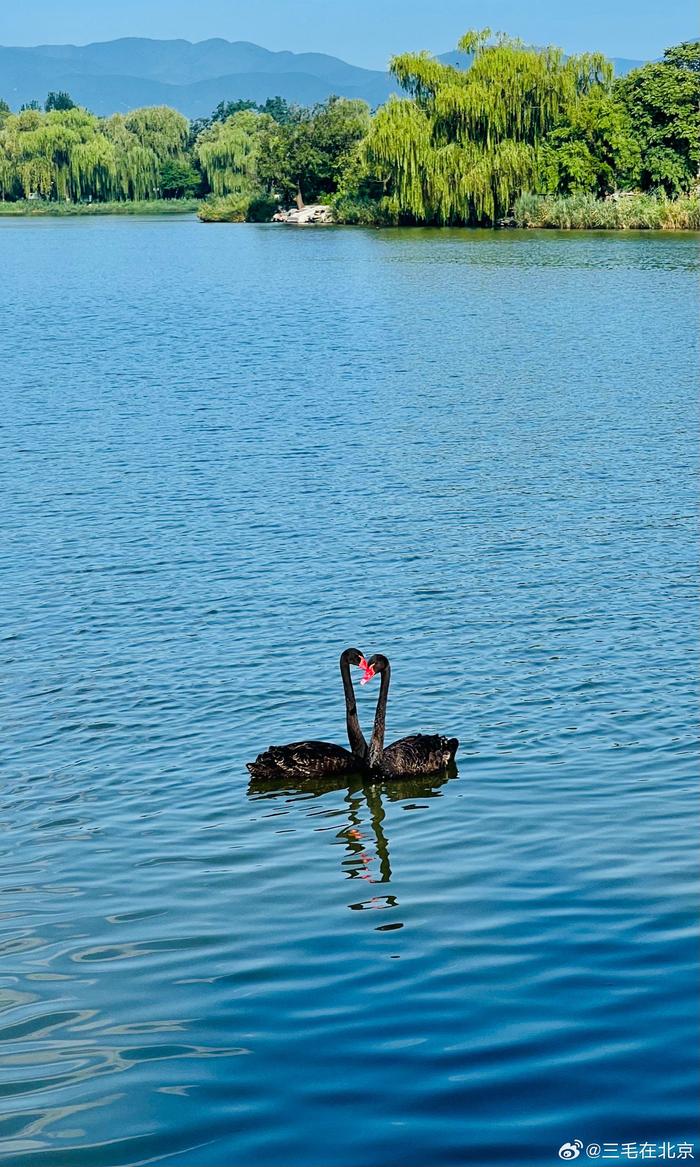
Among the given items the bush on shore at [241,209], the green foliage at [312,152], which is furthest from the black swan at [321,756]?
the bush on shore at [241,209]

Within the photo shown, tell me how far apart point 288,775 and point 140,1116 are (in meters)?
5.07

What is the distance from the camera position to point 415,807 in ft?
35.7

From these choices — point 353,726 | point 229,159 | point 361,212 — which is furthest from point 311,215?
point 353,726

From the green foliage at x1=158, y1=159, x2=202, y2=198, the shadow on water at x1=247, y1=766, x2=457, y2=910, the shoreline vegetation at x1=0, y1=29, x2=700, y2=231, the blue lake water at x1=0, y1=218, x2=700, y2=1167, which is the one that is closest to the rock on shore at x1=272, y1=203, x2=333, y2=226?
the shoreline vegetation at x1=0, y1=29, x2=700, y2=231

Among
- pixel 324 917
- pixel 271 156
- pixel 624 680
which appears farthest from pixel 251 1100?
pixel 271 156

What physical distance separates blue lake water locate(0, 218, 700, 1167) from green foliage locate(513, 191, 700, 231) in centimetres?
4751

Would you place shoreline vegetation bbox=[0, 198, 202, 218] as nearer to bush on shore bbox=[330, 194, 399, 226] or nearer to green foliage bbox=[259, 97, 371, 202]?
green foliage bbox=[259, 97, 371, 202]

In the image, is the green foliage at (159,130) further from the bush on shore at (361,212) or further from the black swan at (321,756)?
the black swan at (321,756)

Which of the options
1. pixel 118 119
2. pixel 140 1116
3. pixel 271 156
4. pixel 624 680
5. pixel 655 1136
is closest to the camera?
pixel 655 1136

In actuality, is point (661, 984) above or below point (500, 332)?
below

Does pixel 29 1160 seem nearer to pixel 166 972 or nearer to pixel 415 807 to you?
pixel 166 972

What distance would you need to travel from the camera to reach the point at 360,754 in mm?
11492

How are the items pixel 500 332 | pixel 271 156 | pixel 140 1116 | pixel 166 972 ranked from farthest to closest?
1. pixel 271 156
2. pixel 500 332
3. pixel 166 972
4. pixel 140 1116

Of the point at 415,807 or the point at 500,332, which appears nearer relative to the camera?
the point at 415,807
